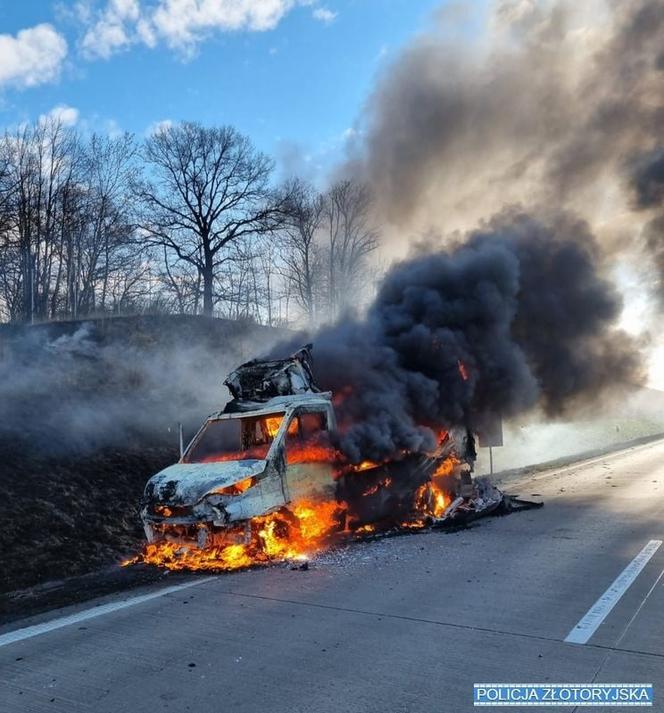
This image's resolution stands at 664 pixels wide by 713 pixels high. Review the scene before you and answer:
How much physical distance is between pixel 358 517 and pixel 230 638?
4.38 m

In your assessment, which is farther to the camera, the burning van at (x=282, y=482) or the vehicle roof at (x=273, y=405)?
the vehicle roof at (x=273, y=405)

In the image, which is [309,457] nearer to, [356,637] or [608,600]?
[356,637]

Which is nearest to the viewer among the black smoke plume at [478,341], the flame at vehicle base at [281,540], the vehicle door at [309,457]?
the flame at vehicle base at [281,540]

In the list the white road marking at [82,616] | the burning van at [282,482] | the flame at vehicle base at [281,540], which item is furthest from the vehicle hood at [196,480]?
the white road marking at [82,616]

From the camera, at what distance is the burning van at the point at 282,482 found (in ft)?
23.5

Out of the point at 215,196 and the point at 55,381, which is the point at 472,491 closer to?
the point at 55,381

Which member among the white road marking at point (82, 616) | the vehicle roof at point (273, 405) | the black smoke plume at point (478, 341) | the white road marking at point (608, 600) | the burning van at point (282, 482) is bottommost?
the white road marking at point (608, 600)

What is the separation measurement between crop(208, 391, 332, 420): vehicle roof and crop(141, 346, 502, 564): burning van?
0.02 meters

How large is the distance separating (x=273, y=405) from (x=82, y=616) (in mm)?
3882

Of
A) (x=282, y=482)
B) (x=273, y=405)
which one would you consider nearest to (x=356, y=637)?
(x=282, y=482)

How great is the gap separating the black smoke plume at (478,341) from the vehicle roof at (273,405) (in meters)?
0.74

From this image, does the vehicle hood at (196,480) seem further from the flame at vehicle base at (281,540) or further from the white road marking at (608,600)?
the white road marking at (608,600)

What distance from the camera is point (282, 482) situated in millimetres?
7820

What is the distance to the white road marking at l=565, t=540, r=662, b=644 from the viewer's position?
492 cm
